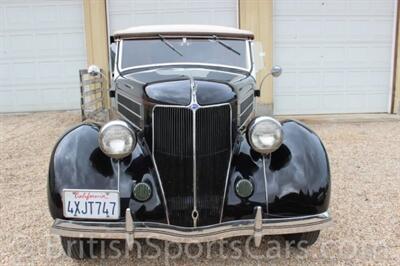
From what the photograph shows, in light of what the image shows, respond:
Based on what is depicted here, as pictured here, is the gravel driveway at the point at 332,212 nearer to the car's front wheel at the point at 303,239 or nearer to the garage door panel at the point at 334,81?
the car's front wheel at the point at 303,239

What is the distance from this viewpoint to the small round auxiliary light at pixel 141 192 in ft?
9.64

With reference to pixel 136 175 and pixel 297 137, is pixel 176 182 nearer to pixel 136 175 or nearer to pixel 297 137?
pixel 136 175

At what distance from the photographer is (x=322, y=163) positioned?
3.16m

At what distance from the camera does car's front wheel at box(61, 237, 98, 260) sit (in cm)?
318

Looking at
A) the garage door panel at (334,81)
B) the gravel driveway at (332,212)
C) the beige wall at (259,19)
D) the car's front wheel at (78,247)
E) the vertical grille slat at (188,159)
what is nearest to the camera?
the vertical grille slat at (188,159)

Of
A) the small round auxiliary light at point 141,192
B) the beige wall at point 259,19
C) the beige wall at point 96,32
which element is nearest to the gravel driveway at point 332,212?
the small round auxiliary light at point 141,192

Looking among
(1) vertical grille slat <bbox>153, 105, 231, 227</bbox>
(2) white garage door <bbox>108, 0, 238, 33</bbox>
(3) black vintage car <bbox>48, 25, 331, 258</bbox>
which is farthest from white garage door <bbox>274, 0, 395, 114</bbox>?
(1) vertical grille slat <bbox>153, 105, 231, 227</bbox>

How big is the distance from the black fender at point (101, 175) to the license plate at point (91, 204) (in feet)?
0.12

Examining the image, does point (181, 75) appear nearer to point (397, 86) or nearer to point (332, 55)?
point (332, 55)

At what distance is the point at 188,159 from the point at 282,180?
70 cm

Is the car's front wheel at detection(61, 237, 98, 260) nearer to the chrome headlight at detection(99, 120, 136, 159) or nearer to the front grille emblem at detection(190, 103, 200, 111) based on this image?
the chrome headlight at detection(99, 120, 136, 159)

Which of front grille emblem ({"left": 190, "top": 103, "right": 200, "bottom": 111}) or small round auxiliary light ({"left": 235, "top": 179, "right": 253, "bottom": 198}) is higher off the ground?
front grille emblem ({"left": 190, "top": 103, "right": 200, "bottom": 111})

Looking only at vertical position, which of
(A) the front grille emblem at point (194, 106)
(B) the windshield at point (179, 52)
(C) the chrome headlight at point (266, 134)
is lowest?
(C) the chrome headlight at point (266, 134)
